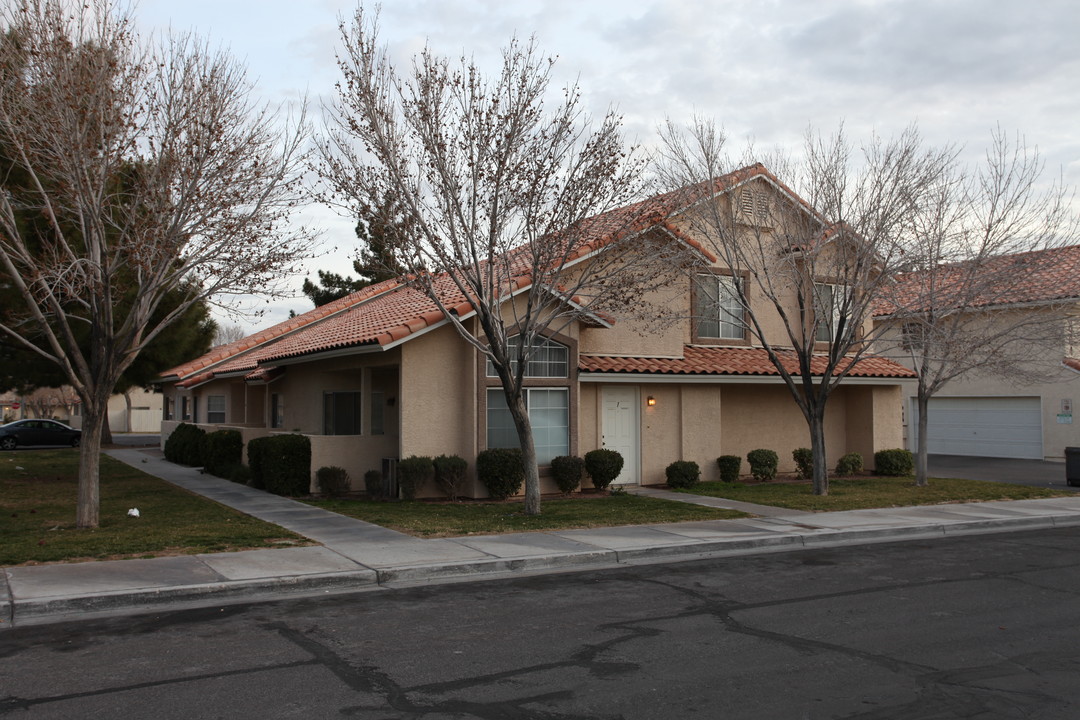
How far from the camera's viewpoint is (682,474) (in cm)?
1875

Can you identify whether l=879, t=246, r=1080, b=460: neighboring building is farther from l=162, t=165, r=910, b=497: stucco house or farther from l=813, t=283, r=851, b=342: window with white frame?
l=813, t=283, r=851, b=342: window with white frame

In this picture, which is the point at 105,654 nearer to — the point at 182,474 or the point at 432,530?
the point at 432,530

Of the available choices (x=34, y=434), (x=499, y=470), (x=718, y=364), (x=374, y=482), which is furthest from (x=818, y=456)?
(x=34, y=434)

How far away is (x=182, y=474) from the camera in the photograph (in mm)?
22484

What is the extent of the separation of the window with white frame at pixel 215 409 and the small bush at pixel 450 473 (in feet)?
48.2

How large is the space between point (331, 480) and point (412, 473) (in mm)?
1836

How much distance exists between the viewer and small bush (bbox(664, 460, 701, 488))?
18.8 meters

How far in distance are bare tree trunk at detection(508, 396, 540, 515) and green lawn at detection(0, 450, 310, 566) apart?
385 centimetres

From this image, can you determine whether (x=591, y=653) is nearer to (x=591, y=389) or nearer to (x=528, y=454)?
(x=528, y=454)

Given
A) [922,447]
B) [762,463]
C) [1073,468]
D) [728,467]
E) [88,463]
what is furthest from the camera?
[1073,468]

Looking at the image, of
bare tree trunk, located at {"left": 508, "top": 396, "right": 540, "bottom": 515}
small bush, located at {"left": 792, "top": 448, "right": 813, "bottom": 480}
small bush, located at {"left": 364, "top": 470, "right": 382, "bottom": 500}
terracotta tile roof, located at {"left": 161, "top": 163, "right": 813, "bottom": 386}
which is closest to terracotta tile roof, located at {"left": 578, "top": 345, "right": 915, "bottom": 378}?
terracotta tile roof, located at {"left": 161, "top": 163, "right": 813, "bottom": 386}

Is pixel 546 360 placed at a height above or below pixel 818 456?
above

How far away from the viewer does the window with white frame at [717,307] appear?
20.0 m

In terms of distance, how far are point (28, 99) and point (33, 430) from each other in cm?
2991
